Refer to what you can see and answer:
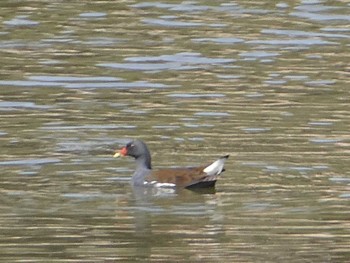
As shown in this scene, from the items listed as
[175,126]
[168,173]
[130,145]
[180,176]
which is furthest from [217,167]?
[175,126]

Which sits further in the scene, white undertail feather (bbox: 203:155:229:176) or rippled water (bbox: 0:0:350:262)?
white undertail feather (bbox: 203:155:229:176)

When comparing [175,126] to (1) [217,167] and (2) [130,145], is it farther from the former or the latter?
(1) [217,167]

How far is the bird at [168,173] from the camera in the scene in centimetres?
1398

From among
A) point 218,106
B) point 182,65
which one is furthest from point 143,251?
point 182,65

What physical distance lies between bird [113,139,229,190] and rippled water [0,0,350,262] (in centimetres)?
12

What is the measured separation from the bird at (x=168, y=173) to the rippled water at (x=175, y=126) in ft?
0.39

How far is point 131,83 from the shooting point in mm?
20047

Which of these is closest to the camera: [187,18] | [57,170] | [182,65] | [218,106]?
[57,170]

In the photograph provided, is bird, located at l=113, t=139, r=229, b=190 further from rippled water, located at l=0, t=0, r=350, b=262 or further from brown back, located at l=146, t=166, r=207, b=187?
rippled water, located at l=0, t=0, r=350, b=262

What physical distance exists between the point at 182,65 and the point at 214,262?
34.1 ft

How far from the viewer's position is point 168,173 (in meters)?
14.4

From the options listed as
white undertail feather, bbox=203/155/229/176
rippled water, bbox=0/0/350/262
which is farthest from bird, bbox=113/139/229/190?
rippled water, bbox=0/0/350/262

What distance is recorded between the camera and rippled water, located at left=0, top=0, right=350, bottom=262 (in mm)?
12117

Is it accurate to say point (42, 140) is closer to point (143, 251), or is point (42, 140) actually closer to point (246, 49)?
point (143, 251)
